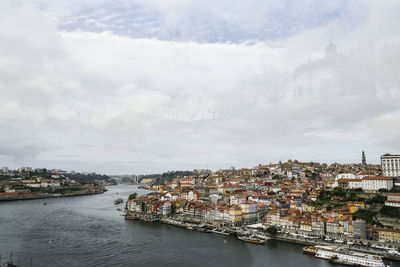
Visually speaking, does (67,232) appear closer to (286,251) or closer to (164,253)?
(164,253)

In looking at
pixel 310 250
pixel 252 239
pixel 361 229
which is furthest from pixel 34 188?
pixel 361 229

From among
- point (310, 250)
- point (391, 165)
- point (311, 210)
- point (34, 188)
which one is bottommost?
point (310, 250)

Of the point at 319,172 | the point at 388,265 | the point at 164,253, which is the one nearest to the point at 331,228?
the point at 388,265

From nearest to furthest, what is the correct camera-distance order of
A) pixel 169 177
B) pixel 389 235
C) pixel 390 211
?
pixel 389 235 < pixel 390 211 < pixel 169 177

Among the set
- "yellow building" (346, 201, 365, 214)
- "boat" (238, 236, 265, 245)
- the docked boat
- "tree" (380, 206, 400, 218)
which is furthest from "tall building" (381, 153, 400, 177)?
"boat" (238, 236, 265, 245)

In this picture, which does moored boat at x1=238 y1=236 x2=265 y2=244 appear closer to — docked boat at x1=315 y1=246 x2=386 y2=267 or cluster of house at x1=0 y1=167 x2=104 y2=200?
docked boat at x1=315 y1=246 x2=386 y2=267

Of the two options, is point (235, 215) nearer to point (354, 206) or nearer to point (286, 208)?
point (286, 208)

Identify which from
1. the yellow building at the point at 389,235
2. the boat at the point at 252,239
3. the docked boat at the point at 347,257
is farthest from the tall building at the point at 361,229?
the boat at the point at 252,239

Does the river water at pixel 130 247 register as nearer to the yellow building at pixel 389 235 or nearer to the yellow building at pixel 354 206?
the yellow building at pixel 389 235
